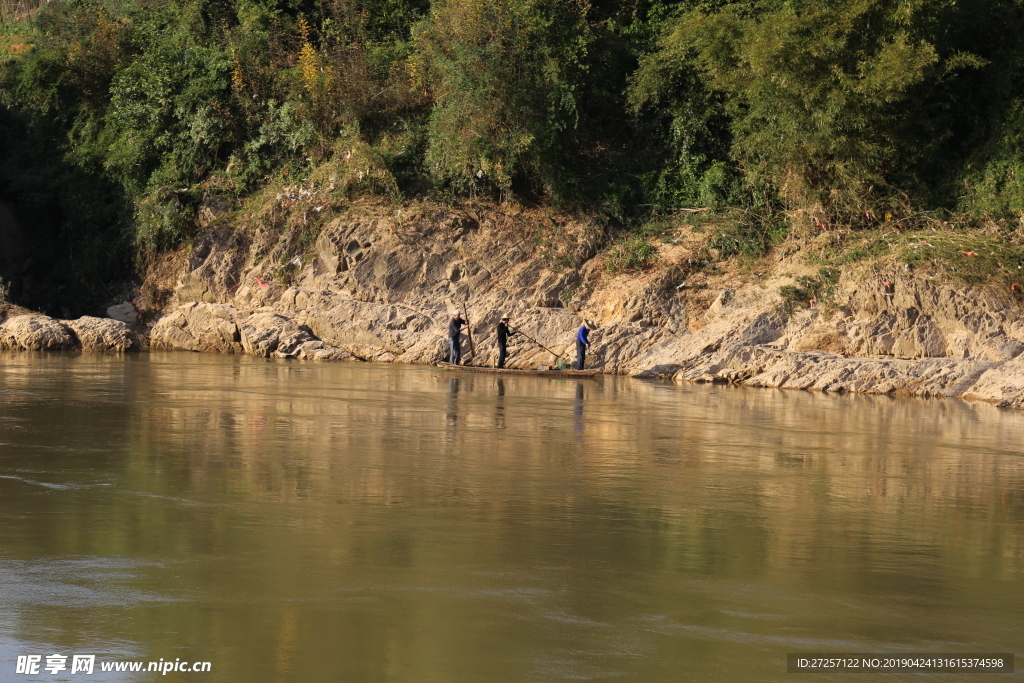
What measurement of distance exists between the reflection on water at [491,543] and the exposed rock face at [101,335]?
13723 mm

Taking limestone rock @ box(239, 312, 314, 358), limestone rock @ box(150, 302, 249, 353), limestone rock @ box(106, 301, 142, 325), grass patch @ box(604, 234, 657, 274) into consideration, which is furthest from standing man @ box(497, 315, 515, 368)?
limestone rock @ box(106, 301, 142, 325)

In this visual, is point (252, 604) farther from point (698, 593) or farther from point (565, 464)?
point (565, 464)

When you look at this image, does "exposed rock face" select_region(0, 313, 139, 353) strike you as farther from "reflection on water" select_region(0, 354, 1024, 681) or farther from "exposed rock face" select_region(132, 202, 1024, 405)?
"reflection on water" select_region(0, 354, 1024, 681)

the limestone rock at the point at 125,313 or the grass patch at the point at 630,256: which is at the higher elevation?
the grass patch at the point at 630,256

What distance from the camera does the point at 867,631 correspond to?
5.70m

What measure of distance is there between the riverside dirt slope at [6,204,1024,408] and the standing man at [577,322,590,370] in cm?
68

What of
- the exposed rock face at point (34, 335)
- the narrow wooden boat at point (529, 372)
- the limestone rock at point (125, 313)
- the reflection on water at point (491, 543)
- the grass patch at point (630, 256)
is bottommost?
the reflection on water at point (491, 543)

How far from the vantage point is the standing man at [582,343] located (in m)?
24.3

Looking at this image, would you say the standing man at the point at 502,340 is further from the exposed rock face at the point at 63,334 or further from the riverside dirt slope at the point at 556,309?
the exposed rock face at the point at 63,334

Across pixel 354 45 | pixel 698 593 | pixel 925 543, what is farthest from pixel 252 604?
pixel 354 45

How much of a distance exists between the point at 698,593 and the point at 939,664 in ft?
4.81

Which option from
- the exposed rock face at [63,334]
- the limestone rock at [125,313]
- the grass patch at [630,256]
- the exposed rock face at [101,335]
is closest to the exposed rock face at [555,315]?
the grass patch at [630,256]

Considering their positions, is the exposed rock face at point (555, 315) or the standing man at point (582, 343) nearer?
the exposed rock face at point (555, 315)

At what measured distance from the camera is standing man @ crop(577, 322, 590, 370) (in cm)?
2433
